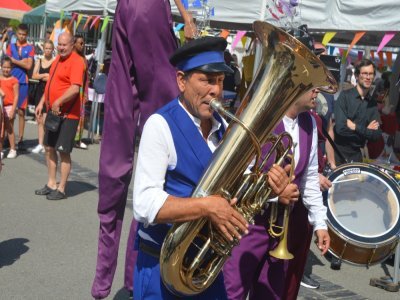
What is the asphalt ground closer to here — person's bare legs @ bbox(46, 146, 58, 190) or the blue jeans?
person's bare legs @ bbox(46, 146, 58, 190)

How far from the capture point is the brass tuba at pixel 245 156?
7.50 ft

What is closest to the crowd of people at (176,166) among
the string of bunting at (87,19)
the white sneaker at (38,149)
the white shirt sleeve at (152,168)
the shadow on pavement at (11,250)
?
the white shirt sleeve at (152,168)

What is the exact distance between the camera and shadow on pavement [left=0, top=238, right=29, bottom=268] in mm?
5141

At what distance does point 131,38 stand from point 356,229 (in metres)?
2.36

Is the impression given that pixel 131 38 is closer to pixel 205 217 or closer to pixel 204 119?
pixel 204 119

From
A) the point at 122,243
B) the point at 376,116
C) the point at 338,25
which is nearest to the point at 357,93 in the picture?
the point at 376,116

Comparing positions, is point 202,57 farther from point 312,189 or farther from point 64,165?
point 64,165

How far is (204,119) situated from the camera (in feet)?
8.13

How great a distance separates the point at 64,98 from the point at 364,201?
3579 mm

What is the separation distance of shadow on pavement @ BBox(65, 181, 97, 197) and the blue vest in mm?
5374

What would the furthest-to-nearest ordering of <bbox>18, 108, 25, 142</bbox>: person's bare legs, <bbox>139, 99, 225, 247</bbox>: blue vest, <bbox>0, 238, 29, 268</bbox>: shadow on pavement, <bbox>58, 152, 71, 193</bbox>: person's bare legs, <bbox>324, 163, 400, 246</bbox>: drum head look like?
<bbox>18, 108, 25, 142</bbox>: person's bare legs < <bbox>58, 152, 71, 193</bbox>: person's bare legs < <bbox>0, 238, 29, 268</bbox>: shadow on pavement < <bbox>324, 163, 400, 246</bbox>: drum head < <bbox>139, 99, 225, 247</bbox>: blue vest

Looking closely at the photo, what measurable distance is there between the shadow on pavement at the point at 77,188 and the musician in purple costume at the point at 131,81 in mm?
4450

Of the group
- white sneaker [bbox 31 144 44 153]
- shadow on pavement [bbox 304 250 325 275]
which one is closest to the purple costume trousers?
shadow on pavement [bbox 304 250 325 275]

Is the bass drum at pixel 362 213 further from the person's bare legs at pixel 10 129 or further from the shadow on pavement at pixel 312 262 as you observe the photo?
the person's bare legs at pixel 10 129
